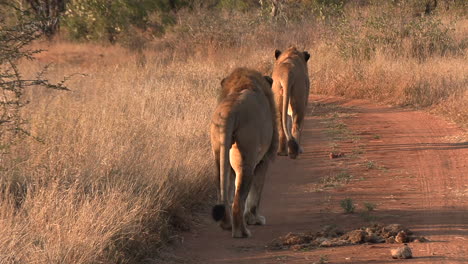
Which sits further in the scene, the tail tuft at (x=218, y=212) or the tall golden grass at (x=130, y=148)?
the tail tuft at (x=218, y=212)

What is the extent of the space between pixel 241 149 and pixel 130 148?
179cm

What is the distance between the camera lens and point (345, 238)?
19.4 ft

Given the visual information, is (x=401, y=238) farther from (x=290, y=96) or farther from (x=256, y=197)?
(x=290, y=96)

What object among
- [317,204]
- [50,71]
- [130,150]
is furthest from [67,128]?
[50,71]

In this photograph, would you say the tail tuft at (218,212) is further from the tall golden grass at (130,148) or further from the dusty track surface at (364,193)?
the tall golden grass at (130,148)

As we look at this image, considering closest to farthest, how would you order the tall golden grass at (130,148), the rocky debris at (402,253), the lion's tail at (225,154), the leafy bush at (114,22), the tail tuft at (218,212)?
the tall golden grass at (130,148)
the rocky debris at (402,253)
the tail tuft at (218,212)
the lion's tail at (225,154)
the leafy bush at (114,22)

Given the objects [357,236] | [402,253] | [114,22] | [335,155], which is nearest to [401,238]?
[357,236]

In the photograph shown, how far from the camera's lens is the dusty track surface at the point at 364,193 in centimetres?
565

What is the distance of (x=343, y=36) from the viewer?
1734 centimetres

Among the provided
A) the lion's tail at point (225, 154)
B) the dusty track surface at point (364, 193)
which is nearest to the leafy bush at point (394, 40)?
the dusty track surface at point (364, 193)

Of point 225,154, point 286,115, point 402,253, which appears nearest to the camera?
point 402,253

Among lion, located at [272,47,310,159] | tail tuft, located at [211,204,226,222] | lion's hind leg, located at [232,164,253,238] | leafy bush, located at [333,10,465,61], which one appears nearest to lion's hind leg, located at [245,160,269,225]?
lion's hind leg, located at [232,164,253,238]

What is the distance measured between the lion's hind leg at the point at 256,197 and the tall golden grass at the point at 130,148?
1.74 ft

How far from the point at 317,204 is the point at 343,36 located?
10682mm
